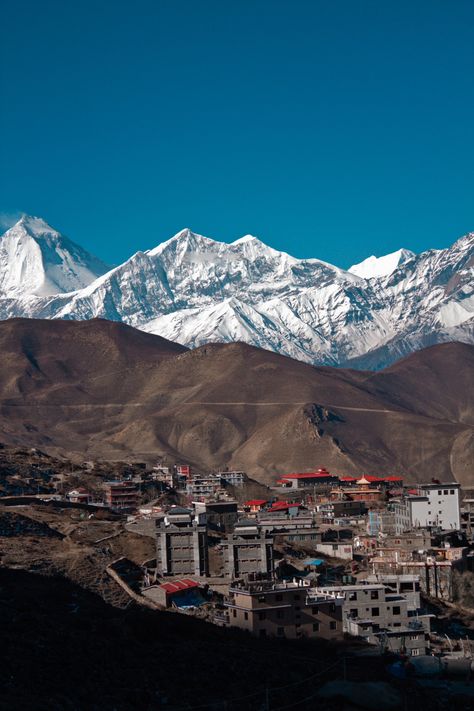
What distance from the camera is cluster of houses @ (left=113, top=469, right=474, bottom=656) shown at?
61.4 metres

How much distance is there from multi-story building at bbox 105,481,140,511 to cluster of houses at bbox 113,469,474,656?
8.01 m

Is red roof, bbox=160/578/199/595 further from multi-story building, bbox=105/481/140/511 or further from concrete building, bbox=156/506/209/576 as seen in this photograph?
multi-story building, bbox=105/481/140/511

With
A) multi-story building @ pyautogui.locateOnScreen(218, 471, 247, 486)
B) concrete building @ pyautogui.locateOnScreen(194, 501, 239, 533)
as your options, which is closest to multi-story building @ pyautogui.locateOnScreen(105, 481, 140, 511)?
concrete building @ pyautogui.locateOnScreen(194, 501, 239, 533)

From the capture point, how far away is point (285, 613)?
6003cm

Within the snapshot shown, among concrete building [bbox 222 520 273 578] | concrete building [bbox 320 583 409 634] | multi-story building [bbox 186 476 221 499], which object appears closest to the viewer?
concrete building [bbox 320 583 409 634]

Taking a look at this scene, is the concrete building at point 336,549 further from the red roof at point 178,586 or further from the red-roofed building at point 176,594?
the red-roofed building at point 176,594

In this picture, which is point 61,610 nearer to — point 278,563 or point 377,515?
point 278,563

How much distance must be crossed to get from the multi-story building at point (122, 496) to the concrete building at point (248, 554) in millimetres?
55216

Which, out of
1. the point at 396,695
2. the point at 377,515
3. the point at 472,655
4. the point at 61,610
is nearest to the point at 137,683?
the point at 396,695

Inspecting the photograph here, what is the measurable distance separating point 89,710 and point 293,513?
3467 inches

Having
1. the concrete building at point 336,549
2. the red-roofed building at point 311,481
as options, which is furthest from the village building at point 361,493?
the concrete building at point 336,549

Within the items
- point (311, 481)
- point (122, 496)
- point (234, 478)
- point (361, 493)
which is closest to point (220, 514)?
point (122, 496)

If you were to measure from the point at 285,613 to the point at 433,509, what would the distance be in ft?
195

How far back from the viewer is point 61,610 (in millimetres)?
55812
